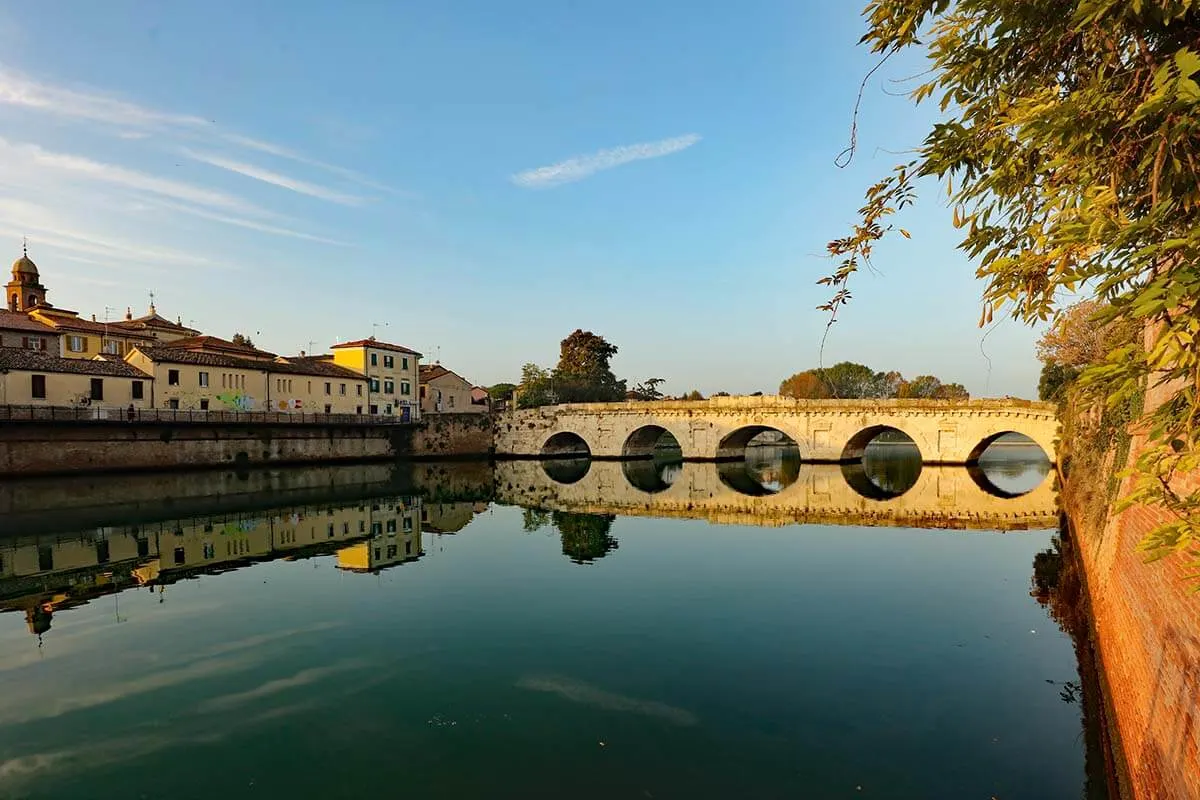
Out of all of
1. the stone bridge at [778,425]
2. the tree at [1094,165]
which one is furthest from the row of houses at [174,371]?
the tree at [1094,165]

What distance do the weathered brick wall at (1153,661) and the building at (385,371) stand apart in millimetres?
65622

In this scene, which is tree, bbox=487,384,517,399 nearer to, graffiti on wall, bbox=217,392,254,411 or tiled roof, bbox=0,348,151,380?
graffiti on wall, bbox=217,392,254,411

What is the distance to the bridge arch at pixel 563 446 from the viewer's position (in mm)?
68000

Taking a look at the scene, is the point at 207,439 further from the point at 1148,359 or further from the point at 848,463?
the point at 1148,359

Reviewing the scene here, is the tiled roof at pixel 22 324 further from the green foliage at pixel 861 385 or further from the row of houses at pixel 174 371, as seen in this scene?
the green foliage at pixel 861 385

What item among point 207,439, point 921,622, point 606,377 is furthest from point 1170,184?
point 606,377

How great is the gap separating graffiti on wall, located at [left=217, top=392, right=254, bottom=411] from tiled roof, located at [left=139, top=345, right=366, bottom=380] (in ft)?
7.46

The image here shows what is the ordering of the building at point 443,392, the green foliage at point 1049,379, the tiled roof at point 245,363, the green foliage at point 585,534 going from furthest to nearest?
the building at point 443,392 → the green foliage at point 1049,379 → the tiled roof at point 245,363 → the green foliage at point 585,534

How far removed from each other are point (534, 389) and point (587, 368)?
339 inches

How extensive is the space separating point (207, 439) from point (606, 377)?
195 feet

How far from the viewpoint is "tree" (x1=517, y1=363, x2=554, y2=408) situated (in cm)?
9019

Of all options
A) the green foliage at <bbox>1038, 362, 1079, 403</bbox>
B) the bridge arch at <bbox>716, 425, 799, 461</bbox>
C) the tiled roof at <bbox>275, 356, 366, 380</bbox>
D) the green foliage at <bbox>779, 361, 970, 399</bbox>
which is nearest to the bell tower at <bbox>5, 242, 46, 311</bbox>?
the tiled roof at <bbox>275, 356, 366, 380</bbox>

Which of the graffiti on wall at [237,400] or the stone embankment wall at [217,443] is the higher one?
the graffiti on wall at [237,400]

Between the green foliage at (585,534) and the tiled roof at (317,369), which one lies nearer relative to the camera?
the green foliage at (585,534)
